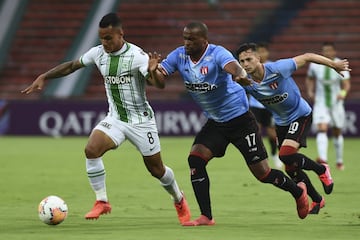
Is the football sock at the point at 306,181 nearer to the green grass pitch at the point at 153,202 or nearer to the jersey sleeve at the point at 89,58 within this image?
the green grass pitch at the point at 153,202

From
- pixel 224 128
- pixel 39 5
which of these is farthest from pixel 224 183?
pixel 39 5

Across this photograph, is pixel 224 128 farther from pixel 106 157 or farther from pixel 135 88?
pixel 106 157

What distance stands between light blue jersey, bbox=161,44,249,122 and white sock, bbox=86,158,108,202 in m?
1.13

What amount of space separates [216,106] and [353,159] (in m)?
9.26

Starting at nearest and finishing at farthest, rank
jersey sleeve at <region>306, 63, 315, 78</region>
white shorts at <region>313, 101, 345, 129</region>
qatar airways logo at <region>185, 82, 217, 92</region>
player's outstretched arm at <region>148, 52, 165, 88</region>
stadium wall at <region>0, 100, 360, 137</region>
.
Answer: player's outstretched arm at <region>148, 52, 165, 88</region>
qatar airways logo at <region>185, 82, 217, 92</region>
white shorts at <region>313, 101, 345, 129</region>
jersey sleeve at <region>306, 63, 315, 78</region>
stadium wall at <region>0, 100, 360, 137</region>

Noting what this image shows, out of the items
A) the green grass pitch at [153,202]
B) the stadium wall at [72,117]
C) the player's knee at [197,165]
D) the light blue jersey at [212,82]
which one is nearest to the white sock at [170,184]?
the green grass pitch at [153,202]

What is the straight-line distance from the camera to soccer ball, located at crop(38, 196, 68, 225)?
362 inches

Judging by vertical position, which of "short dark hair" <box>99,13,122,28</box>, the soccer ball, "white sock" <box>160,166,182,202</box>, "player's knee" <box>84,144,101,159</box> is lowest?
Result: the soccer ball

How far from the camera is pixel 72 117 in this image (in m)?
25.6

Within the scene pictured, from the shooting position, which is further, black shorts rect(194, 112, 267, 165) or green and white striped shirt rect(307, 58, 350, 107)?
green and white striped shirt rect(307, 58, 350, 107)

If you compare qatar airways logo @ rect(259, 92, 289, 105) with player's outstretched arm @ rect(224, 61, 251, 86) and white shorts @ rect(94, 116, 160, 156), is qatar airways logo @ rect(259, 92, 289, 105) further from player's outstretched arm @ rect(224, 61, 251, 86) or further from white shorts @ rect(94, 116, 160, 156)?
player's outstretched arm @ rect(224, 61, 251, 86)

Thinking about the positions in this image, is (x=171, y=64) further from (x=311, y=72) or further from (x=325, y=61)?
(x=311, y=72)

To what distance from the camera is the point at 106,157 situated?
1930 cm

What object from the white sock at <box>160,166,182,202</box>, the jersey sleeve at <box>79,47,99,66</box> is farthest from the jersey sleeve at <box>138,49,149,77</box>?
the white sock at <box>160,166,182,202</box>
